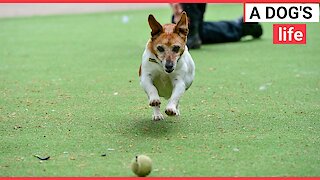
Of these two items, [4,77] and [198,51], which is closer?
[4,77]

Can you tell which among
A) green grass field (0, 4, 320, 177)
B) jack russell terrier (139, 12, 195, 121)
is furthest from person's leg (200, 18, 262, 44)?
jack russell terrier (139, 12, 195, 121)

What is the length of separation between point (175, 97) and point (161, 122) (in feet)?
1.24

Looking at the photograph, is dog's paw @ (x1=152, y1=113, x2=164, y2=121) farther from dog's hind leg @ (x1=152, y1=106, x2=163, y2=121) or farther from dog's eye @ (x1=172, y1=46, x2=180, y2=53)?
dog's eye @ (x1=172, y1=46, x2=180, y2=53)

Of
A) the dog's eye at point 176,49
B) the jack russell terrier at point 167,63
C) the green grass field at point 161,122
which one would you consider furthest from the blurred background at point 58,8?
the dog's eye at point 176,49

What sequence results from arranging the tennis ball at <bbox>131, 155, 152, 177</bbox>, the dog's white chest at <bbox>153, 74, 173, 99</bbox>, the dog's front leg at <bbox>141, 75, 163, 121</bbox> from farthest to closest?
the dog's white chest at <bbox>153, 74, 173, 99</bbox>, the dog's front leg at <bbox>141, 75, 163, 121</bbox>, the tennis ball at <bbox>131, 155, 152, 177</bbox>

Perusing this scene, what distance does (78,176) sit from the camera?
405 centimetres

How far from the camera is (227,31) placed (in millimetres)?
11664

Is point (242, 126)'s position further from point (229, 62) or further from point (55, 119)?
point (229, 62)

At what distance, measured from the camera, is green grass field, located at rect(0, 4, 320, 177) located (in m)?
4.33

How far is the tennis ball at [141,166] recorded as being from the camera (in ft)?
13.0

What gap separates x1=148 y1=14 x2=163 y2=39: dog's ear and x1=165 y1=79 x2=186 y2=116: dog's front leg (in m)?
0.40

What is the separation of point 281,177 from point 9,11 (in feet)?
52.1

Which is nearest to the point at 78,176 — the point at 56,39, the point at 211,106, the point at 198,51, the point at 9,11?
the point at 211,106

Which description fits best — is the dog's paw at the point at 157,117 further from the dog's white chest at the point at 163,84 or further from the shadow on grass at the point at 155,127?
the dog's white chest at the point at 163,84
